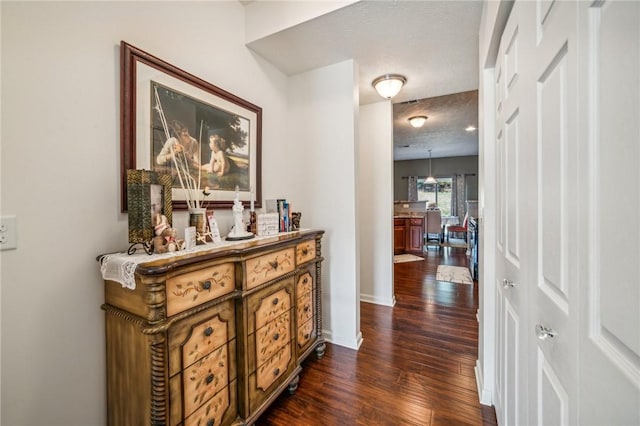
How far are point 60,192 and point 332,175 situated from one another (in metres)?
1.77

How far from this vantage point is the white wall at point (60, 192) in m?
0.97

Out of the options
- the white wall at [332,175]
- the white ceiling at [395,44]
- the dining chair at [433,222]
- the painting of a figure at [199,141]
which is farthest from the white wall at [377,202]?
the dining chair at [433,222]

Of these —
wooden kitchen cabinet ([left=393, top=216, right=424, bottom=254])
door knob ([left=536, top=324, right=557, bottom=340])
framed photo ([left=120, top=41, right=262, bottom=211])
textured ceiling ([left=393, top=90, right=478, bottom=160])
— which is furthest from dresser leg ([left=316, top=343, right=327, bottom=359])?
wooden kitchen cabinet ([left=393, top=216, right=424, bottom=254])

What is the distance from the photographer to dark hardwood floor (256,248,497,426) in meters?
1.51

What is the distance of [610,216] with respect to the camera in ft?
1.45

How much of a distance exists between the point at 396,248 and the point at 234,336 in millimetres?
5044

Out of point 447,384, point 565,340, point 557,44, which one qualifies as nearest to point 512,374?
point 565,340

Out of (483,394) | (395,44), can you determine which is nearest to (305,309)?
(483,394)

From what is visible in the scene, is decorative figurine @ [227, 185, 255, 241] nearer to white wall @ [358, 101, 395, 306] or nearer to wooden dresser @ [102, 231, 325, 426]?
wooden dresser @ [102, 231, 325, 426]

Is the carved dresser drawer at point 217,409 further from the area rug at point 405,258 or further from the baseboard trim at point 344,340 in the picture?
the area rug at point 405,258

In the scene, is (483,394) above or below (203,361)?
below

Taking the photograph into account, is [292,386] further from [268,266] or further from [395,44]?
[395,44]

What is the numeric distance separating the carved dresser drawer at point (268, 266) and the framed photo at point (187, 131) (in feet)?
1.81

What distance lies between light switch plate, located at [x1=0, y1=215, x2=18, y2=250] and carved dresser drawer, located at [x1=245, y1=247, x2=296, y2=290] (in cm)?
87
